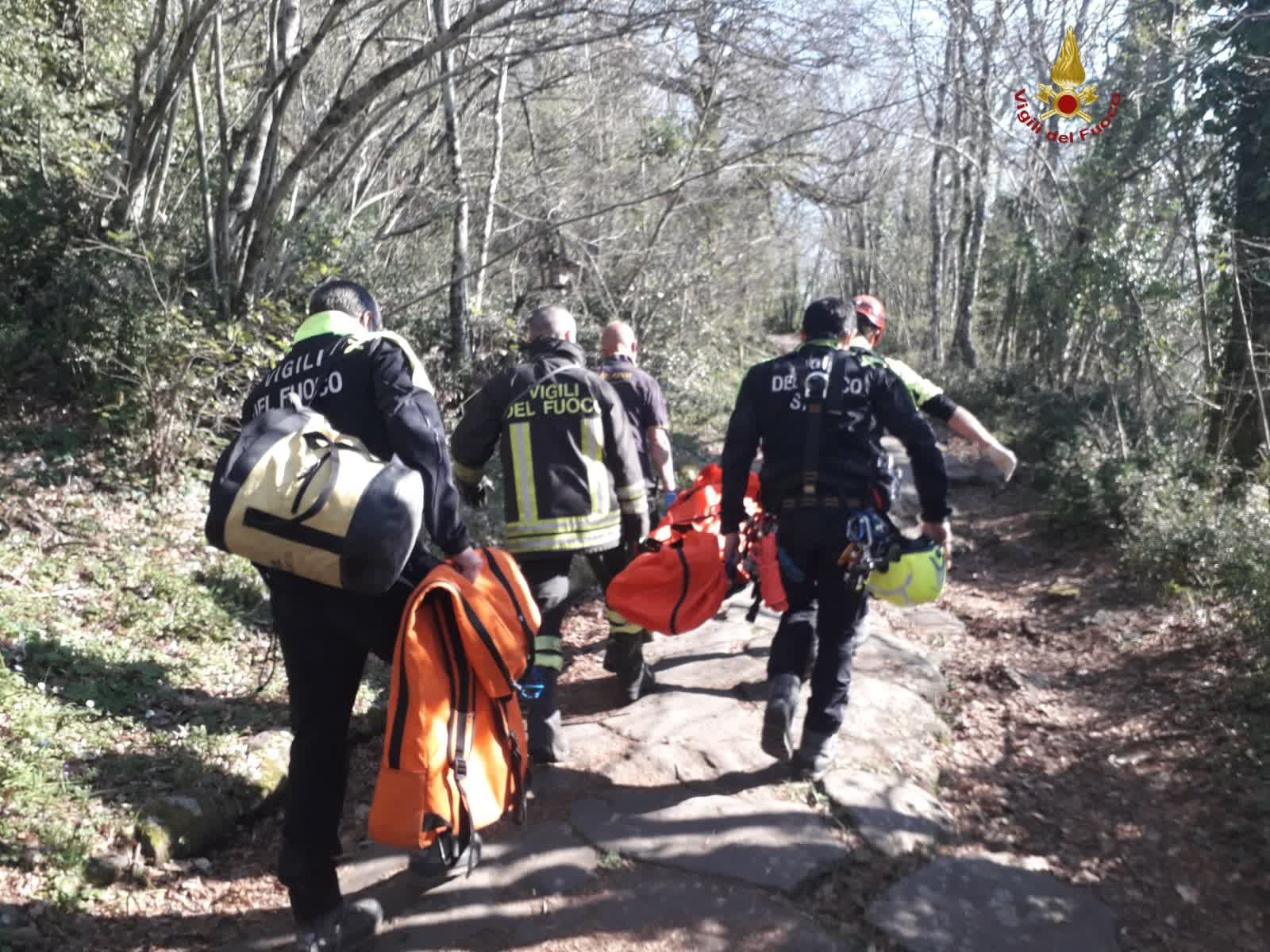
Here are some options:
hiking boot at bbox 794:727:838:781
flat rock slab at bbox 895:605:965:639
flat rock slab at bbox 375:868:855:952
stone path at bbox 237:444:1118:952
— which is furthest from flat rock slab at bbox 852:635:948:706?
flat rock slab at bbox 375:868:855:952

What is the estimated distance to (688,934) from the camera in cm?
311

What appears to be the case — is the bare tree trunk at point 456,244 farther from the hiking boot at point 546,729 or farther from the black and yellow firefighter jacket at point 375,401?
the black and yellow firefighter jacket at point 375,401

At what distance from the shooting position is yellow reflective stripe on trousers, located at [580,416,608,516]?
4.49 meters

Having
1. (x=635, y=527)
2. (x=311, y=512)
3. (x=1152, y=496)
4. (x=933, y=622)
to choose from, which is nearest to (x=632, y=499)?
(x=635, y=527)

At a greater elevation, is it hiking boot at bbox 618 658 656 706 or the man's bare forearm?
the man's bare forearm

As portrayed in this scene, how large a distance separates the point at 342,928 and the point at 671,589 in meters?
2.07

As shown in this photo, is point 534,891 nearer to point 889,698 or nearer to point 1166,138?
point 889,698

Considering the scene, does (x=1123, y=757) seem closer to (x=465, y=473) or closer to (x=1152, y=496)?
(x=465, y=473)

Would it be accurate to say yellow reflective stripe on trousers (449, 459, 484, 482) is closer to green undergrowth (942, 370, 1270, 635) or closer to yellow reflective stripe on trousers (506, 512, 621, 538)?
yellow reflective stripe on trousers (506, 512, 621, 538)

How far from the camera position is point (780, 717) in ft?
12.9

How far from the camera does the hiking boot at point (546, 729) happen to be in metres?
4.26

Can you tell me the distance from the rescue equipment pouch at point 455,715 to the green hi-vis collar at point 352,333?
0.66 m

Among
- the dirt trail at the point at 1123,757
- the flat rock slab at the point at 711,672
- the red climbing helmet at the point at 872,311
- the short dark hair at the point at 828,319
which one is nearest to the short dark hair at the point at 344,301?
the short dark hair at the point at 828,319

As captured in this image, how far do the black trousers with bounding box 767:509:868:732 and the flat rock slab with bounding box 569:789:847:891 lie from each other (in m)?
0.47
